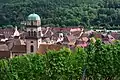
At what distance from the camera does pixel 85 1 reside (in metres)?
138

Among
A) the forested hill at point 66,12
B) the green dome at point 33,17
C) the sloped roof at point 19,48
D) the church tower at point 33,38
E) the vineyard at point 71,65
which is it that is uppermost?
the vineyard at point 71,65

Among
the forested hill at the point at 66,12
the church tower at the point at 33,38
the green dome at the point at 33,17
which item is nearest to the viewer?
the church tower at the point at 33,38

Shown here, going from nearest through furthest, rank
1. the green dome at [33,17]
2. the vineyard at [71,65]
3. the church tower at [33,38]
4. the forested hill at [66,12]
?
Answer: the vineyard at [71,65], the church tower at [33,38], the green dome at [33,17], the forested hill at [66,12]

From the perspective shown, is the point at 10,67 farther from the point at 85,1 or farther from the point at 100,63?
the point at 85,1

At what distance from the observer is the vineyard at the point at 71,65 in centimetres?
3891

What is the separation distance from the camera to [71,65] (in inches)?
1540

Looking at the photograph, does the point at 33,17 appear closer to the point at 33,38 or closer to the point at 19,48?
the point at 33,38

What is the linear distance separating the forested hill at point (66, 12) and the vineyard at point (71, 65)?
72.6 meters

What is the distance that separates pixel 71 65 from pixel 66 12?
270 ft

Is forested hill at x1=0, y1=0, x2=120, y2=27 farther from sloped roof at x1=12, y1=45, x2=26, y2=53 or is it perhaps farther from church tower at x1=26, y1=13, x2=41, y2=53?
church tower at x1=26, y1=13, x2=41, y2=53

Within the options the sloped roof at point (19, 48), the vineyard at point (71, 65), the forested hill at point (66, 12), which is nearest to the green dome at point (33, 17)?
the sloped roof at point (19, 48)

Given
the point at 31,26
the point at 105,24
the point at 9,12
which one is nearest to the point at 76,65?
the point at 31,26

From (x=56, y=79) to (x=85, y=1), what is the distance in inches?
3959

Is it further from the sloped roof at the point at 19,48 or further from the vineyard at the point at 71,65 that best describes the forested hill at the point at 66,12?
the vineyard at the point at 71,65
